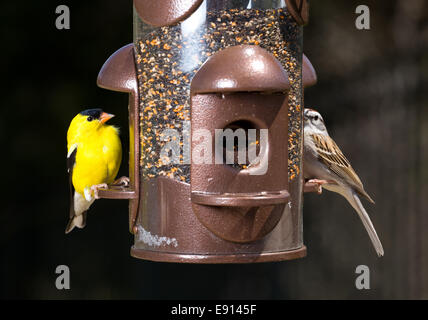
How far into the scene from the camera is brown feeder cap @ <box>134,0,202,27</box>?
12.1ft

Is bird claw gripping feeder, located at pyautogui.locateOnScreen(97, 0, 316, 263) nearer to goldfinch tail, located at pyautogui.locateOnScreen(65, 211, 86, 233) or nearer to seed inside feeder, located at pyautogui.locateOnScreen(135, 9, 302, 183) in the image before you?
seed inside feeder, located at pyautogui.locateOnScreen(135, 9, 302, 183)

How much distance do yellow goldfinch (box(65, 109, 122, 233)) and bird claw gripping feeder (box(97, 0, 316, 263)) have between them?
37 cm

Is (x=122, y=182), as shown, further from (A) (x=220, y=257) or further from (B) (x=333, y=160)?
(B) (x=333, y=160)

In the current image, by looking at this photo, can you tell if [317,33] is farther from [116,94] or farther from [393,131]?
[116,94]

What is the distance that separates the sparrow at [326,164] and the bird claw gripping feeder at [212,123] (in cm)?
63

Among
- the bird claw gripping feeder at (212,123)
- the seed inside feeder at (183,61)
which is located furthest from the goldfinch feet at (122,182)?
the seed inside feeder at (183,61)

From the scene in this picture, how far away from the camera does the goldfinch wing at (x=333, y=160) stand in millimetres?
4605

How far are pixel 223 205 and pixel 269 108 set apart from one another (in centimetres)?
48

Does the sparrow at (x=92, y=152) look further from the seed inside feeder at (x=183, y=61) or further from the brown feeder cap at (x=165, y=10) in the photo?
the brown feeder cap at (x=165, y=10)

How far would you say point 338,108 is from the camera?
6.54m

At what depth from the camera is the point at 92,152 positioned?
432 centimetres

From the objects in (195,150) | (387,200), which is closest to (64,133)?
(387,200)

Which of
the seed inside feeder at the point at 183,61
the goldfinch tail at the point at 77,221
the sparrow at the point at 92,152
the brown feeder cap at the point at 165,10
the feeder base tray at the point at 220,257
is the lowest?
the feeder base tray at the point at 220,257

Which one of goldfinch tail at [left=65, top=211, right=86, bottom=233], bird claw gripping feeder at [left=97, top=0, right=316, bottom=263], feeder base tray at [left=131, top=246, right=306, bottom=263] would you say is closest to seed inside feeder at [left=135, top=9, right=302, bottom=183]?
bird claw gripping feeder at [left=97, top=0, right=316, bottom=263]
